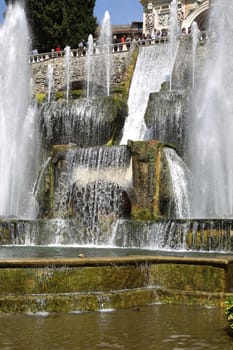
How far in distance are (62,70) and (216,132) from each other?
12687mm

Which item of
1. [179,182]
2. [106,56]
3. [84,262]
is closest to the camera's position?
[84,262]

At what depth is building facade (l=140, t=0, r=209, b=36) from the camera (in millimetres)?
33500

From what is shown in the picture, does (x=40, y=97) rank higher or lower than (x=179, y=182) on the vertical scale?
higher

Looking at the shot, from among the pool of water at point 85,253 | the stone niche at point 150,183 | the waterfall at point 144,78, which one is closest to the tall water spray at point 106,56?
the waterfall at point 144,78

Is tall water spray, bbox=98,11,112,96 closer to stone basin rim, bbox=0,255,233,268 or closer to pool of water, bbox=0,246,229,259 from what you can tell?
pool of water, bbox=0,246,229,259

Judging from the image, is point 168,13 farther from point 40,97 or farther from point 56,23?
point 40,97

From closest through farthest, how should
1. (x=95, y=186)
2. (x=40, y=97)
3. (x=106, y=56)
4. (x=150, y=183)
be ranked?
(x=150, y=183) → (x=95, y=186) → (x=40, y=97) → (x=106, y=56)

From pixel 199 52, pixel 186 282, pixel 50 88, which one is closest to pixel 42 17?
pixel 50 88

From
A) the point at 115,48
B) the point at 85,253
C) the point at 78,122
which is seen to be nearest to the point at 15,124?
the point at 78,122

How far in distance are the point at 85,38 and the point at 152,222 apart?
2261 cm

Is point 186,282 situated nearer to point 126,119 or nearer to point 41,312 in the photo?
point 41,312

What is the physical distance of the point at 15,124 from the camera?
22250mm

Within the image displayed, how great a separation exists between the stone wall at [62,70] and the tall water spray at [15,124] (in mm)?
2750

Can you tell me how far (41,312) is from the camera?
6625 millimetres
